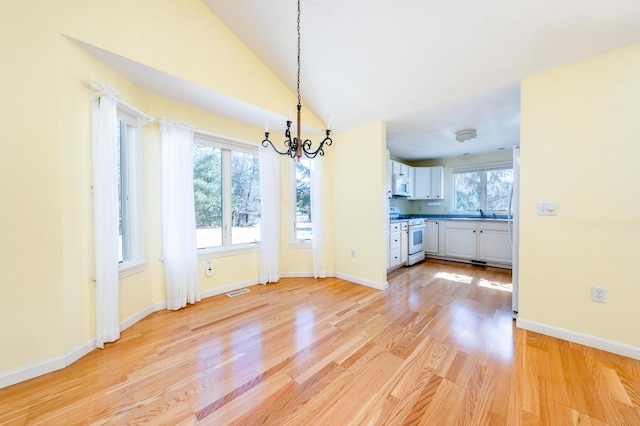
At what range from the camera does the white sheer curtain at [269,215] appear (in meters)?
3.53

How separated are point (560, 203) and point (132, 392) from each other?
145 inches

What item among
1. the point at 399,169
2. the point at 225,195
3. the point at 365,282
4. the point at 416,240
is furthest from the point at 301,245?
the point at 399,169

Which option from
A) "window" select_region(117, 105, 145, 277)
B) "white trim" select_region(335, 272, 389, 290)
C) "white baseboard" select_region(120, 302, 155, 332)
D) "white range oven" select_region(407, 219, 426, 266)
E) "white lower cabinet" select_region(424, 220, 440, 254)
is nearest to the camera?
"white baseboard" select_region(120, 302, 155, 332)

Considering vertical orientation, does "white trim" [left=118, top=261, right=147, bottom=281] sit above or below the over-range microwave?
below

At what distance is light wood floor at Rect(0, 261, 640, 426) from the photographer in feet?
4.36

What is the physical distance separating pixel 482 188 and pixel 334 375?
5360 mm

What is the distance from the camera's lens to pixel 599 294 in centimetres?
197

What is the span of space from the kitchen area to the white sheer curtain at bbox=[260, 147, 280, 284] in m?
1.89

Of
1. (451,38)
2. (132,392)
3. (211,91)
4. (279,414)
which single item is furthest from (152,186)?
(451,38)

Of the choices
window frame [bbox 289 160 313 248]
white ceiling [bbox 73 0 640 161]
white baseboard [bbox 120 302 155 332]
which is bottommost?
white baseboard [bbox 120 302 155 332]

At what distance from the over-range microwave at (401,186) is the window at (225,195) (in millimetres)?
2772

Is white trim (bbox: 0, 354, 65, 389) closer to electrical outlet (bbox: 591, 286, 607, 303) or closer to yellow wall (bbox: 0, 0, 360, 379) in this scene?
yellow wall (bbox: 0, 0, 360, 379)

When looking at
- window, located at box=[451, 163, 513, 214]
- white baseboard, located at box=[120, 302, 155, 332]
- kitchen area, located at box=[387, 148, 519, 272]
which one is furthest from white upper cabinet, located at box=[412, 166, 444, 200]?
white baseboard, located at box=[120, 302, 155, 332]

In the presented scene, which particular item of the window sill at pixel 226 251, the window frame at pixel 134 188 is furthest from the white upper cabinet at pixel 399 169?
the window frame at pixel 134 188
